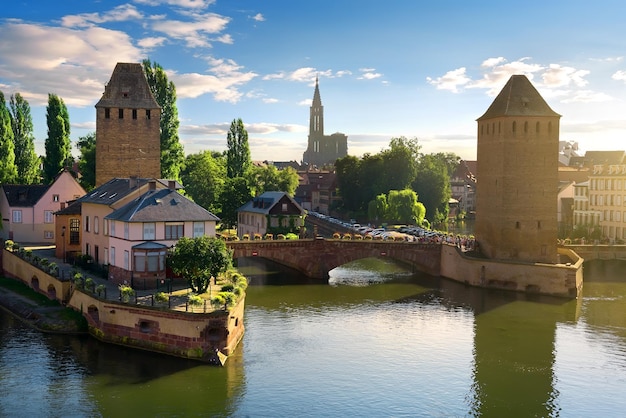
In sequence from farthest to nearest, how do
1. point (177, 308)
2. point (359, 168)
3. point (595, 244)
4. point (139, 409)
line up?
point (359, 168), point (595, 244), point (177, 308), point (139, 409)

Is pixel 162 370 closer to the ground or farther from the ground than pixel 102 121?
closer to the ground

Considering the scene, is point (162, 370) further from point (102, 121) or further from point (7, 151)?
point (7, 151)

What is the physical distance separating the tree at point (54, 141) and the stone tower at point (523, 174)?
5621 cm

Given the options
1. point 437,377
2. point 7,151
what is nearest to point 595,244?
point 437,377

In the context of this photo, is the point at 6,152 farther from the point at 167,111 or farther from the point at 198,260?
Answer: the point at 198,260

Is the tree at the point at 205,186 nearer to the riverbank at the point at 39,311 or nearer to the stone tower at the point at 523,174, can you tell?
the riverbank at the point at 39,311

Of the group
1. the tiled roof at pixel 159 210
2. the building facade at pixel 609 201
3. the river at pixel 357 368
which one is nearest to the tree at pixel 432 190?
the building facade at pixel 609 201

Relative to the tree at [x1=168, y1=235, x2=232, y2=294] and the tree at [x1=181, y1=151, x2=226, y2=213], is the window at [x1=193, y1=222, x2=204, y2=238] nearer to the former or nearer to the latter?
the tree at [x1=168, y1=235, x2=232, y2=294]

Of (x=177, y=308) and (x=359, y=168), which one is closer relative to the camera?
(x=177, y=308)

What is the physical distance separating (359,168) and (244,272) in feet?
191

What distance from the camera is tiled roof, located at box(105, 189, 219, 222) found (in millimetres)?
49312

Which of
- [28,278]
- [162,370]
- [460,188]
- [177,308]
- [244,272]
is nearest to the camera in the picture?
[162,370]

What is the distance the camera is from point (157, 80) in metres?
89.6

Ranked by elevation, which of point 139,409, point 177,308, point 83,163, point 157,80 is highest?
point 157,80
